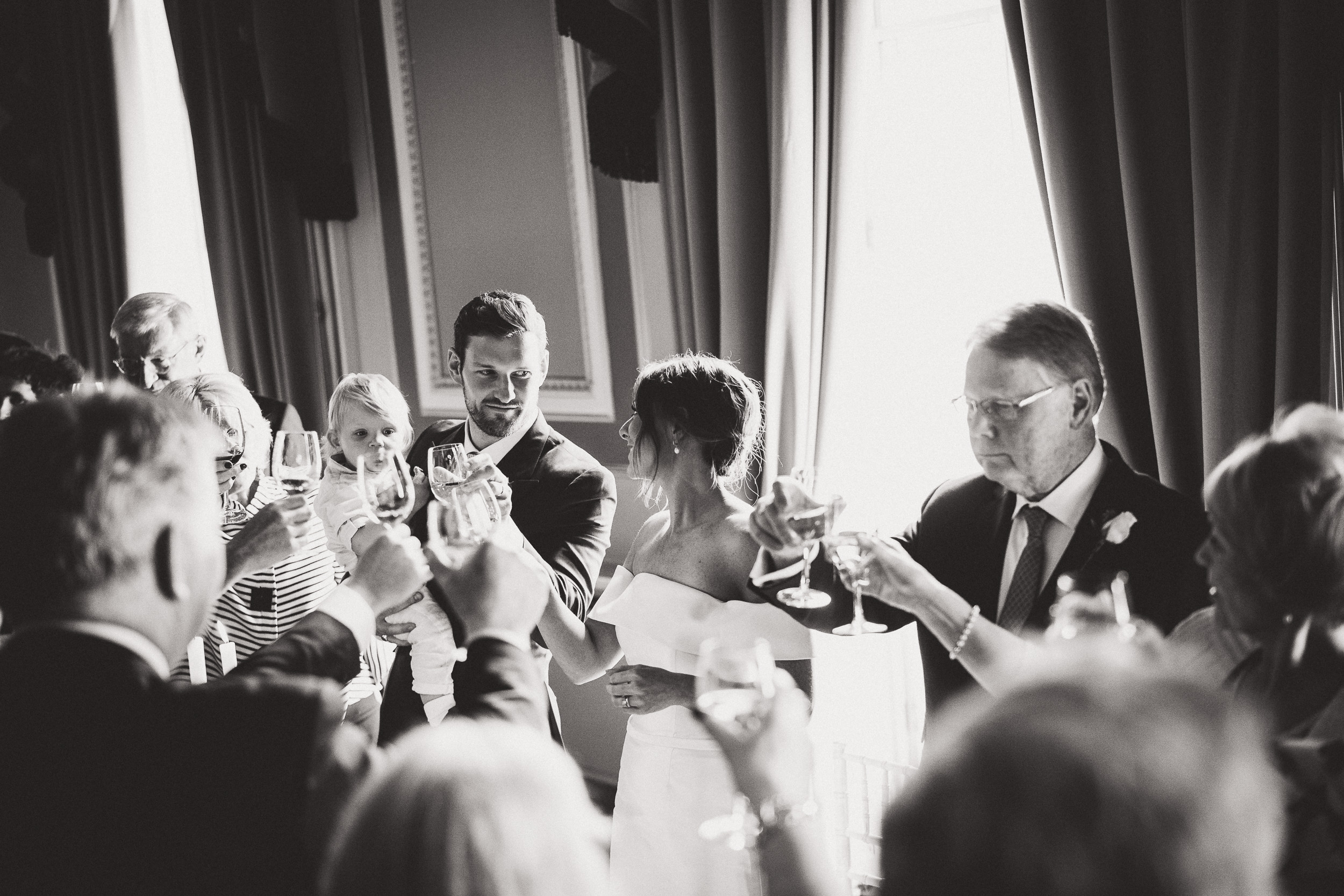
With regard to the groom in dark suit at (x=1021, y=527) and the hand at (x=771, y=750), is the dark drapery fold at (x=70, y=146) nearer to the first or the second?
the groom in dark suit at (x=1021, y=527)

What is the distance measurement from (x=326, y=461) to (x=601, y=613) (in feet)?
3.77

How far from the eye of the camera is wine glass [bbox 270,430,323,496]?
83.6 inches

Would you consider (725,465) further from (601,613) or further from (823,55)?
(823,55)

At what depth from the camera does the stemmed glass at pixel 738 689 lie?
3.89 feet

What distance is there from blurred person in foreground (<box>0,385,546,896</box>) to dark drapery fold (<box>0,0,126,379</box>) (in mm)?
4965

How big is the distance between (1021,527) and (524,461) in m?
1.25

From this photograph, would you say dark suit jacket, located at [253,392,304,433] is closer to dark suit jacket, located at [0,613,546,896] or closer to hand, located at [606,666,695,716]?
hand, located at [606,666,695,716]

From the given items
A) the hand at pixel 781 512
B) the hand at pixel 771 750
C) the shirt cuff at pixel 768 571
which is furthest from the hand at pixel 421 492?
the hand at pixel 771 750

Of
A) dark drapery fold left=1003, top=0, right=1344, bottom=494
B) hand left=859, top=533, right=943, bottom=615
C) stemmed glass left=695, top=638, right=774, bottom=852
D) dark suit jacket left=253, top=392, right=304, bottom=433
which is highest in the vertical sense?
dark drapery fold left=1003, top=0, right=1344, bottom=494

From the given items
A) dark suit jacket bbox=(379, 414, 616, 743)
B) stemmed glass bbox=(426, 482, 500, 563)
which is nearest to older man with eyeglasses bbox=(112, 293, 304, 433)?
dark suit jacket bbox=(379, 414, 616, 743)

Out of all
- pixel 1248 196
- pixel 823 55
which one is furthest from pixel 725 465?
pixel 823 55

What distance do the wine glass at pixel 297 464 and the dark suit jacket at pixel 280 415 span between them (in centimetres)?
185

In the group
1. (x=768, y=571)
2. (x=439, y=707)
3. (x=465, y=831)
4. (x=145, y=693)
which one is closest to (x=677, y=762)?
(x=768, y=571)

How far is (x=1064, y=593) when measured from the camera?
A: 1.71m
